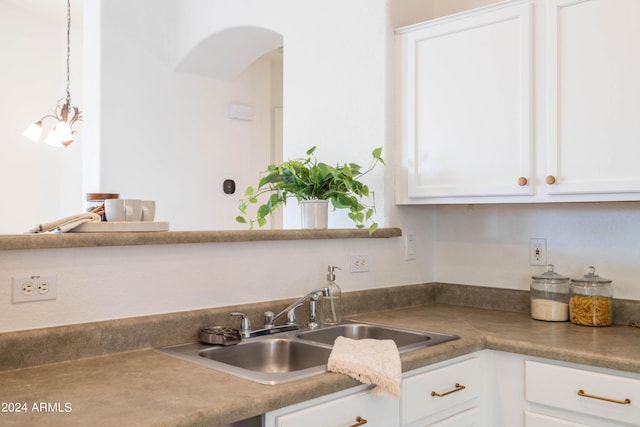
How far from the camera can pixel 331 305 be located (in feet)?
6.98

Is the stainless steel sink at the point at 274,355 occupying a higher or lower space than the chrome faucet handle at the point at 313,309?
lower

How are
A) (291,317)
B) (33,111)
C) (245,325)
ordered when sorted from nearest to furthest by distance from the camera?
1. (245,325)
2. (291,317)
3. (33,111)

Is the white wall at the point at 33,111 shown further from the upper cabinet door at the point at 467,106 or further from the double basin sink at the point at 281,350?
the double basin sink at the point at 281,350

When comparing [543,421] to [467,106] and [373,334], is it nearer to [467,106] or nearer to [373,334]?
[373,334]

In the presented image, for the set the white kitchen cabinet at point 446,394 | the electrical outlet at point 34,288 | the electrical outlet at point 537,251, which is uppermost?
the electrical outlet at point 537,251

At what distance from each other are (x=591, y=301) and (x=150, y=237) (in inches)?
60.1

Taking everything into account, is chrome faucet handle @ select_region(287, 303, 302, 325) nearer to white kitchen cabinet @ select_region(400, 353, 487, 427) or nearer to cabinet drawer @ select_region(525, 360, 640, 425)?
white kitchen cabinet @ select_region(400, 353, 487, 427)

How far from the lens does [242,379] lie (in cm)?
144

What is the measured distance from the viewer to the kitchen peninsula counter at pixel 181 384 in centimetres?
120

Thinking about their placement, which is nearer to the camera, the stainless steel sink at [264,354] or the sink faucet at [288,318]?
the stainless steel sink at [264,354]

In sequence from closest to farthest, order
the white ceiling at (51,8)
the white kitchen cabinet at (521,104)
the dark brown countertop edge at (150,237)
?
the dark brown countertop edge at (150,237) → the white kitchen cabinet at (521,104) → the white ceiling at (51,8)

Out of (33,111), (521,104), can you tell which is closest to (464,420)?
(521,104)

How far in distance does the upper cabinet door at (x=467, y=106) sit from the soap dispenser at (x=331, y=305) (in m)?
0.58

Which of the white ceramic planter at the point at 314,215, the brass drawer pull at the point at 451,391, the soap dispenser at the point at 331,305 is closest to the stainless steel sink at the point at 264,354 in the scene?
the soap dispenser at the point at 331,305
